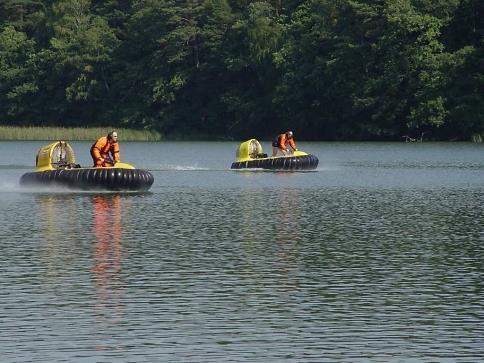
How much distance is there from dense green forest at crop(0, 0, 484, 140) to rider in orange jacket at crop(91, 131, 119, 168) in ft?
179

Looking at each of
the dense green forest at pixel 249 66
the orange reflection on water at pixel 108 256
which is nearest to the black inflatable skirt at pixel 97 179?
the orange reflection on water at pixel 108 256

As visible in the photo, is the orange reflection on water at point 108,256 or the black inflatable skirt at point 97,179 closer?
the orange reflection on water at point 108,256

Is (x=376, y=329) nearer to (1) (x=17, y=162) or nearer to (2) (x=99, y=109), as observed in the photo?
(1) (x=17, y=162)

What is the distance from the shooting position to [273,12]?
112 metres

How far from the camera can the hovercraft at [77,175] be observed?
37.8 metres

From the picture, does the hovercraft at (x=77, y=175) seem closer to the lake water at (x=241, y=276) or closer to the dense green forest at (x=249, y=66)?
the lake water at (x=241, y=276)

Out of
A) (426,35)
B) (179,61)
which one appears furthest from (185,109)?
(426,35)

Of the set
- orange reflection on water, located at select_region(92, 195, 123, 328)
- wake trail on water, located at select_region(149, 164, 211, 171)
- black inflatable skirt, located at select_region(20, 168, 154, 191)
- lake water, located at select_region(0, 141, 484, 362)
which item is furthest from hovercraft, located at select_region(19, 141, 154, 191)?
wake trail on water, located at select_region(149, 164, 211, 171)

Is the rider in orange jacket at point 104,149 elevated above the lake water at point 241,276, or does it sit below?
above

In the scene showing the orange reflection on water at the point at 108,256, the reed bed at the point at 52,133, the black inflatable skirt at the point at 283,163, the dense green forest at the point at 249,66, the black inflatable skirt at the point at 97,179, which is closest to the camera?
the orange reflection on water at the point at 108,256

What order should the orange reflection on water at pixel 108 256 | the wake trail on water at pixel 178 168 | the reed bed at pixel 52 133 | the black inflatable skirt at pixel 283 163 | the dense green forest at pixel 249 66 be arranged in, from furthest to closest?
the reed bed at pixel 52 133 → the dense green forest at pixel 249 66 → the wake trail on water at pixel 178 168 → the black inflatable skirt at pixel 283 163 → the orange reflection on water at pixel 108 256

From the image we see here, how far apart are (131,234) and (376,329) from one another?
11419 millimetres

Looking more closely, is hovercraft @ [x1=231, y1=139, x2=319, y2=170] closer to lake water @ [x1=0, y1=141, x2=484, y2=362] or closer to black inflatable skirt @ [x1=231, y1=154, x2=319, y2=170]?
black inflatable skirt @ [x1=231, y1=154, x2=319, y2=170]

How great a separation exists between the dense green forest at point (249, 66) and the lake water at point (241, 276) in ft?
177
